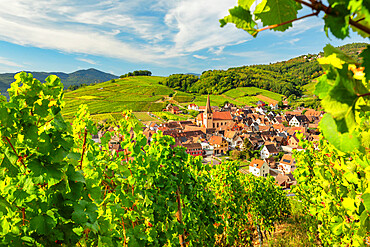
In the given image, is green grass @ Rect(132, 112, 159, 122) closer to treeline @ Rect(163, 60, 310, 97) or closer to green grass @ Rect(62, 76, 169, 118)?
green grass @ Rect(62, 76, 169, 118)

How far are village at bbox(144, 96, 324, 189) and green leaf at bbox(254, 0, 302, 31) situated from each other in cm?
2989

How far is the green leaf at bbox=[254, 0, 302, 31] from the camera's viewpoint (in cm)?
82

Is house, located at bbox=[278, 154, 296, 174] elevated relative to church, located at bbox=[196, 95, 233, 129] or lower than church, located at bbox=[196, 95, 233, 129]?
lower

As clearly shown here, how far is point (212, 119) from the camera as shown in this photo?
299 ft

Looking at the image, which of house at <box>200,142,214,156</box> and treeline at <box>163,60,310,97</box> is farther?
treeline at <box>163,60,310,97</box>

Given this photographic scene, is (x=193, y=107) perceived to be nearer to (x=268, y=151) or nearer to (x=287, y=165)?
(x=268, y=151)

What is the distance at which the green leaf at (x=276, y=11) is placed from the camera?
82cm

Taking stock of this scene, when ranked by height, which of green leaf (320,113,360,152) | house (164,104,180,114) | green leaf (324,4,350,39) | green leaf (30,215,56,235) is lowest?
green leaf (30,215,56,235)

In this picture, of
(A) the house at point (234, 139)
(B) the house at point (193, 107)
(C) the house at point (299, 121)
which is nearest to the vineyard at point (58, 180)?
(A) the house at point (234, 139)

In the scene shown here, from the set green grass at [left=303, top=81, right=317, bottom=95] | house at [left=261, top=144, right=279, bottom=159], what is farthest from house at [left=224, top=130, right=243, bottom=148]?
green grass at [left=303, top=81, right=317, bottom=95]

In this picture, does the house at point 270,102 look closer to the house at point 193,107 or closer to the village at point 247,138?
the village at point 247,138

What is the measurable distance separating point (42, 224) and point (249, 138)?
67.0 m

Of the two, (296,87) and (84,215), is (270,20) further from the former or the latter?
(296,87)

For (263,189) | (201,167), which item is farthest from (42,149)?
(263,189)
